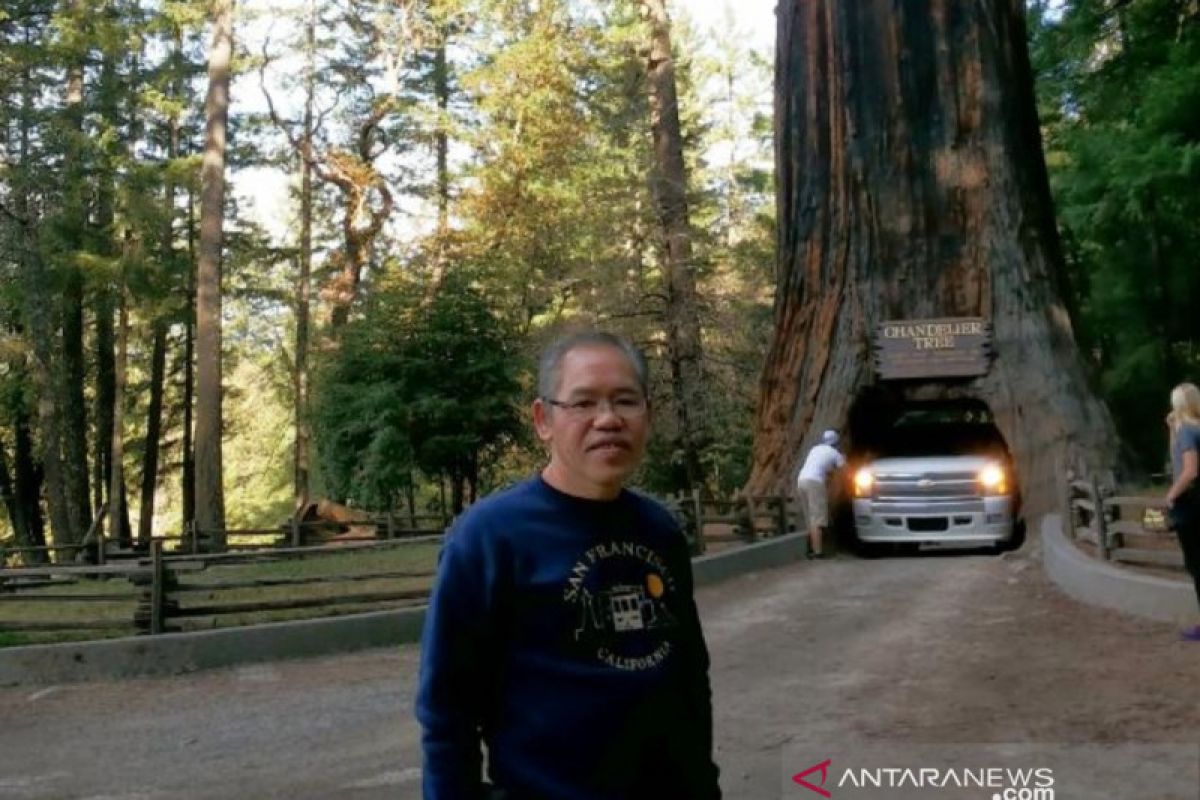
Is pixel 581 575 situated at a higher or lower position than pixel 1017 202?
lower

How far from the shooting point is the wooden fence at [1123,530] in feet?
33.1

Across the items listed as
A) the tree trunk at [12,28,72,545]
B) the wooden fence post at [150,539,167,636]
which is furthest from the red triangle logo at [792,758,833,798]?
the tree trunk at [12,28,72,545]

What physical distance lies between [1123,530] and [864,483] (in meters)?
5.25

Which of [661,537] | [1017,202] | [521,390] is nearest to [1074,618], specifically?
[661,537]

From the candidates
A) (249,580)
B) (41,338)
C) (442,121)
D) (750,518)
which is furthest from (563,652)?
(442,121)

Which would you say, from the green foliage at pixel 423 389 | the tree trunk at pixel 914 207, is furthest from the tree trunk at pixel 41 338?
the tree trunk at pixel 914 207

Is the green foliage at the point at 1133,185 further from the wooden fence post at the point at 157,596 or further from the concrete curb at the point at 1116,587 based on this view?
the wooden fence post at the point at 157,596

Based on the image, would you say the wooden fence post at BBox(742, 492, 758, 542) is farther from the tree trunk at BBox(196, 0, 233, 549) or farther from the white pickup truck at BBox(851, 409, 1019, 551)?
the tree trunk at BBox(196, 0, 233, 549)

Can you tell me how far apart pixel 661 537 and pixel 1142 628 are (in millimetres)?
7840

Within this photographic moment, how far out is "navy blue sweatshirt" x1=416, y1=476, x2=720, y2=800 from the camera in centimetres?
224

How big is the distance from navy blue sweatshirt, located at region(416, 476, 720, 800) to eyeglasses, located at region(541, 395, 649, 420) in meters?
0.20

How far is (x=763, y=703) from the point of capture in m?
7.46

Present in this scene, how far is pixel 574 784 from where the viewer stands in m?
2.24

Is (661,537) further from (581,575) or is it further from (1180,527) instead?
(1180,527)
